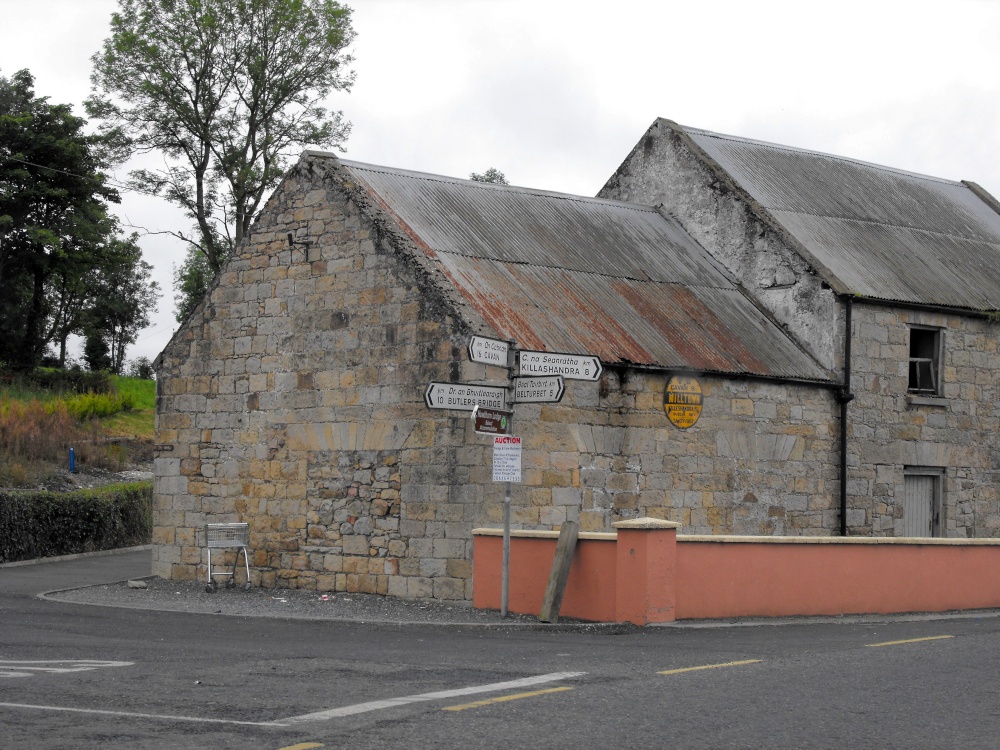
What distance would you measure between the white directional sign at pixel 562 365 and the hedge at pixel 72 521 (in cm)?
1532

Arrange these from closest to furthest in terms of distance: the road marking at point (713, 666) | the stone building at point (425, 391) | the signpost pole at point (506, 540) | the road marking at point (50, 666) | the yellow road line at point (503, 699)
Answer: the yellow road line at point (503, 699)
the road marking at point (50, 666)
the road marking at point (713, 666)
the signpost pole at point (506, 540)
the stone building at point (425, 391)

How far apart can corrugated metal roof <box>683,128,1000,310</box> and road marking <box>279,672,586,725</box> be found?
1287 cm

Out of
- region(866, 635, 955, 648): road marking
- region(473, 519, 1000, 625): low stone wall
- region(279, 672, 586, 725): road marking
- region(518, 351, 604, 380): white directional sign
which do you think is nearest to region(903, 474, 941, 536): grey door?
region(473, 519, 1000, 625): low stone wall

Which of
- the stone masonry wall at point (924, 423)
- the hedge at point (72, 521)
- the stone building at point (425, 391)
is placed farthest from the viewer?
the hedge at point (72, 521)

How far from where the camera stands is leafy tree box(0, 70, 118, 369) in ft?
158

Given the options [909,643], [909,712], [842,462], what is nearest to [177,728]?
[909,712]

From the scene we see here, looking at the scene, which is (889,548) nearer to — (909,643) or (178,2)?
(909,643)

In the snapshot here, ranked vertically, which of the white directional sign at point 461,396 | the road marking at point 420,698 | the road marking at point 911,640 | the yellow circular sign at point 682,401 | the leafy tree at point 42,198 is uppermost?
the leafy tree at point 42,198

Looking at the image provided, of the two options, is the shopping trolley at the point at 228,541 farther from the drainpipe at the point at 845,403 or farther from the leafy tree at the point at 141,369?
the leafy tree at the point at 141,369

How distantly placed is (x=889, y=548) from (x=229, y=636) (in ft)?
26.9

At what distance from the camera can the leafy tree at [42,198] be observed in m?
48.0

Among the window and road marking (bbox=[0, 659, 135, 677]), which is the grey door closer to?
the window

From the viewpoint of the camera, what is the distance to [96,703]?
8734mm

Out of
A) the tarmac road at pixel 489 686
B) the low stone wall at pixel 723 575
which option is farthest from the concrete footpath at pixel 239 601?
the tarmac road at pixel 489 686
